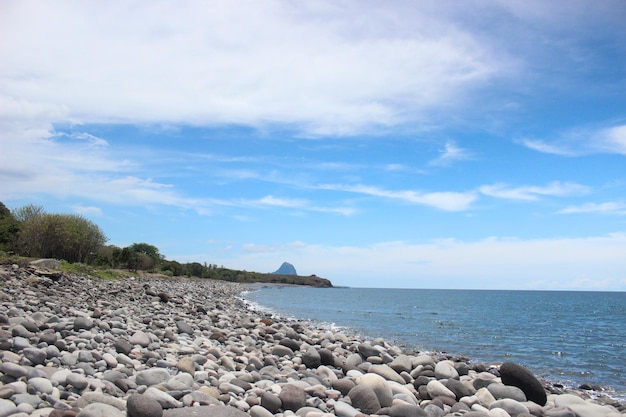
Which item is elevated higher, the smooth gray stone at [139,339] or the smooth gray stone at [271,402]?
the smooth gray stone at [139,339]

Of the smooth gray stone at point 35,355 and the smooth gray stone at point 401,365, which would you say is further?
the smooth gray stone at point 401,365

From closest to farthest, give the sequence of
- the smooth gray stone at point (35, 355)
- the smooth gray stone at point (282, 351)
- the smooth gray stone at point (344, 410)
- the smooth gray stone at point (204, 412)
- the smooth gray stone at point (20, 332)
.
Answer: the smooth gray stone at point (204, 412) < the smooth gray stone at point (344, 410) < the smooth gray stone at point (35, 355) < the smooth gray stone at point (20, 332) < the smooth gray stone at point (282, 351)

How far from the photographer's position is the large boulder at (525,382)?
10305mm

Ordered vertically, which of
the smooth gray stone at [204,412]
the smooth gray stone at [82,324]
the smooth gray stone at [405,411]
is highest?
the smooth gray stone at [82,324]

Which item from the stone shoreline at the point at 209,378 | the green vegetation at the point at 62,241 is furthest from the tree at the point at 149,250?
the stone shoreline at the point at 209,378

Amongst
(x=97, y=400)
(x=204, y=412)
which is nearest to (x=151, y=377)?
(x=97, y=400)

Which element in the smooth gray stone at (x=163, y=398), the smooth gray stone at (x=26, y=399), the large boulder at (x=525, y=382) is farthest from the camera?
the large boulder at (x=525, y=382)

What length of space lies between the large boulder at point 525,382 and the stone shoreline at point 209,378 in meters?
0.02

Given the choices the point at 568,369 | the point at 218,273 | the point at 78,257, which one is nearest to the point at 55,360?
the point at 568,369

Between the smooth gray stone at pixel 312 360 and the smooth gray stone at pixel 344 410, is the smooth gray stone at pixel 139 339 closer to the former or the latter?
the smooth gray stone at pixel 312 360

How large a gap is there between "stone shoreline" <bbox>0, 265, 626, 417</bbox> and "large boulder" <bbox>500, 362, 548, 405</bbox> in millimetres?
22

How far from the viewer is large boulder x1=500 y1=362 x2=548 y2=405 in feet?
33.8

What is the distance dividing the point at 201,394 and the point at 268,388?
1.53 m

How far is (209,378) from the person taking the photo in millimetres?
9219
